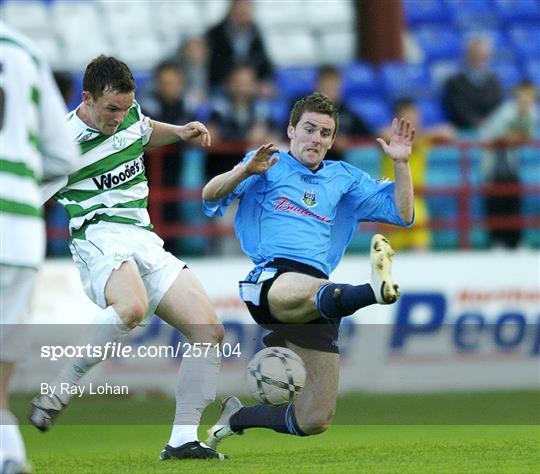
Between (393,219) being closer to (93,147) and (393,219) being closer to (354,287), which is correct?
(354,287)

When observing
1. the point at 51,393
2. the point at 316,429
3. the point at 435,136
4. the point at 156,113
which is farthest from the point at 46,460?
the point at 435,136

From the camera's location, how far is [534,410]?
483 inches

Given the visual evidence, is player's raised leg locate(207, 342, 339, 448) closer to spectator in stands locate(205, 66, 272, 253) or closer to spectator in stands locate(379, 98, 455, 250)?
spectator in stands locate(205, 66, 272, 253)

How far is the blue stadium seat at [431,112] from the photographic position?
717 inches

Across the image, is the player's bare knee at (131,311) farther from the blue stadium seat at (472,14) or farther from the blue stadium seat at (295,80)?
the blue stadium seat at (472,14)

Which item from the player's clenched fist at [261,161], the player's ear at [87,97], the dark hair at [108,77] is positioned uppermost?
the dark hair at [108,77]

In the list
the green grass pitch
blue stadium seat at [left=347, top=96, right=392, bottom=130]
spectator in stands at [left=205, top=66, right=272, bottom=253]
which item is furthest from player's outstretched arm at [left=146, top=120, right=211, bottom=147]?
blue stadium seat at [left=347, top=96, right=392, bottom=130]

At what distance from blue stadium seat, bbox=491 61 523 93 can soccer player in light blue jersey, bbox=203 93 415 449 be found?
37.4 feet

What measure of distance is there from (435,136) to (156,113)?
Result: 3212 millimetres

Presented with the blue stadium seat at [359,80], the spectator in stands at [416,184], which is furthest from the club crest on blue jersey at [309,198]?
the blue stadium seat at [359,80]

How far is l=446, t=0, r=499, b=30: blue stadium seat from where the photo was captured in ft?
70.4

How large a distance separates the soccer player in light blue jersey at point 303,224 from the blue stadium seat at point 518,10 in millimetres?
13645

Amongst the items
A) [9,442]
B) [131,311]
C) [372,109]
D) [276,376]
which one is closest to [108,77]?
[131,311]

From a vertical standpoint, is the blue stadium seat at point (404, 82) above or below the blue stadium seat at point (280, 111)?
above
